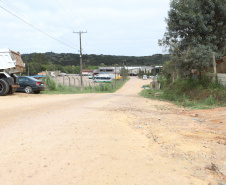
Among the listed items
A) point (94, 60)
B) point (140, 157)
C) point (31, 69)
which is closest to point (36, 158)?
point (140, 157)

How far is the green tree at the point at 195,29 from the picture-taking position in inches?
613

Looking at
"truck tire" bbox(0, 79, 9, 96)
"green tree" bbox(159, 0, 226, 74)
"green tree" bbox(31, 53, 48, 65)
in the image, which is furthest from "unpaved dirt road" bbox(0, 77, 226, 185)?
"green tree" bbox(31, 53, 48, 65)

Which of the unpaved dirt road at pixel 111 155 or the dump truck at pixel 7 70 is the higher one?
the dump truck at pixel 7 70

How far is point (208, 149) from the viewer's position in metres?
4.41

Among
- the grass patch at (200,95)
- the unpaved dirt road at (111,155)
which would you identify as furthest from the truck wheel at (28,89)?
the unpaved dirt road at (111,155)

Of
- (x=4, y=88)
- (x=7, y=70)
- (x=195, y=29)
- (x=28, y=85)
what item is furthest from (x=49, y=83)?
(x=195, y=29)

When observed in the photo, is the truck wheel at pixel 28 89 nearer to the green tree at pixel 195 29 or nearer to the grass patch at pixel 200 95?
the grass patch at pixel 200 95

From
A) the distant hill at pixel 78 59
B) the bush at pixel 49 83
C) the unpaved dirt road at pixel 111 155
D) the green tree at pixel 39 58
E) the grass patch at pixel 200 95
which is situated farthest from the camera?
the distant hill at pixel 78 59

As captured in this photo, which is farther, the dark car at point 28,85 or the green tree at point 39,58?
the green tree at point 39,58

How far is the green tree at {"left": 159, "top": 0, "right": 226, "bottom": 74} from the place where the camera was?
1556 centimetres

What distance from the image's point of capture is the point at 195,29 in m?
16.6

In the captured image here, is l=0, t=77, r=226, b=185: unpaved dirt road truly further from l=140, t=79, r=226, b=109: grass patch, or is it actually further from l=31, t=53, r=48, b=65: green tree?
l=31, t=53, r=48, b=65: green tree

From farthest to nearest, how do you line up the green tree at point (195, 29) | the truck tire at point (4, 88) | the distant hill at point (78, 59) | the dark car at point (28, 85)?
the distant hill at point (78, 59) → the dark car at point (28, 85) → the truck tire at point (4, 88) → the green tree at point (195, 29)

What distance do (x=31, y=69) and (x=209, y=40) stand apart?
8071 centimetres
